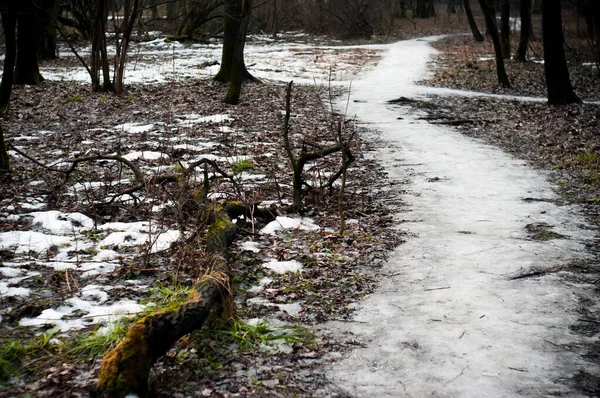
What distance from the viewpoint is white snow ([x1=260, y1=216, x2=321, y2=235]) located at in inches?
252

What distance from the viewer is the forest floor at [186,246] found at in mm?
3652

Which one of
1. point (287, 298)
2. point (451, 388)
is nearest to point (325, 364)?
point (451, 388)

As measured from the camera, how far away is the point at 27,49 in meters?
17.1

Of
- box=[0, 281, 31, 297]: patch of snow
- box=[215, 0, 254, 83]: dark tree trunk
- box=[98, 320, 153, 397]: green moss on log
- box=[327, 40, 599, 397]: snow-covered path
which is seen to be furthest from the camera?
box=[215, 0, 254, 83]: dark tree trunk

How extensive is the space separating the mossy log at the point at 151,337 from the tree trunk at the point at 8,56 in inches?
328

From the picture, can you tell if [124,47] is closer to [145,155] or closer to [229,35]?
[229,35]

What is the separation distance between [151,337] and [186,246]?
1.79 metres

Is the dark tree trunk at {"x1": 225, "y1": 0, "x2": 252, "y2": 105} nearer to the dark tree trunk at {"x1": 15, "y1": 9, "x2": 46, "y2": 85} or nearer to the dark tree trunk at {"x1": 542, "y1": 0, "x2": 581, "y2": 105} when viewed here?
the dark tree trunk at {"x1": 15, "y1": 9, "x2": 46, "y2": 85}

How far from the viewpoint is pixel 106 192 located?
7094 millimetres

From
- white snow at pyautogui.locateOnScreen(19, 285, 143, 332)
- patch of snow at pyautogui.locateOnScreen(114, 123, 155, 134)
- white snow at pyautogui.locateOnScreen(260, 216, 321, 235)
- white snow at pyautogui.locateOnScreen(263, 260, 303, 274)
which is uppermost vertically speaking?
patch of snow at pyautogui.locateOnScreen(114, 123, 155, 134)

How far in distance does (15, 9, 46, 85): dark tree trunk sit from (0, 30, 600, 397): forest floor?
4.37 m

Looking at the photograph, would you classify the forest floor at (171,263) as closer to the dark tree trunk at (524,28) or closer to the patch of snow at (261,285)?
the patch of snow at (261,285)

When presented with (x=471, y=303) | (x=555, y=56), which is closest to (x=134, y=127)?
(x=471, y=303)

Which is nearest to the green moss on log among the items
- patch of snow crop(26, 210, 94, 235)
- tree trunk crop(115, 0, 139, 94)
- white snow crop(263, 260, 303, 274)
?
white snow crop(263, 260, 303, 274)
